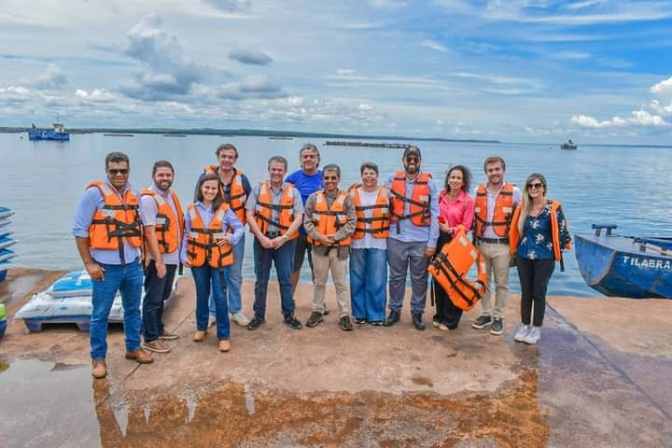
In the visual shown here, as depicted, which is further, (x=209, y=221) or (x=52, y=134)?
(x=52, y=134)

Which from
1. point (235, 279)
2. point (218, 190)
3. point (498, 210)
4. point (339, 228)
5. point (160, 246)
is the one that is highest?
point (218, 190)

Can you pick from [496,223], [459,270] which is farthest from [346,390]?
[496,223]

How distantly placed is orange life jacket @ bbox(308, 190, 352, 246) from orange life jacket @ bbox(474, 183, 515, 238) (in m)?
1.33

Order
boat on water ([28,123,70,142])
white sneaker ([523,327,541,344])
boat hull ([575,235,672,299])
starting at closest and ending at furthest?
white sneaker ([523,327,541,344]) → boat hull ([575,235,672,299]) → boat on water ([28,123,70,142])

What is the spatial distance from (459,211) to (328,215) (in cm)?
130

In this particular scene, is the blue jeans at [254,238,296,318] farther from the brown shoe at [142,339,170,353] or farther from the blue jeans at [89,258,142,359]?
the blue jeans at [89,258,142,359]

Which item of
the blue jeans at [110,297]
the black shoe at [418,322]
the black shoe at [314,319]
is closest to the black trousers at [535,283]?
the black shoe at [418,322]

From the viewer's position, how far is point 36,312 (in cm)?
451

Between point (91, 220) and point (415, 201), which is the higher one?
point (415, 201)

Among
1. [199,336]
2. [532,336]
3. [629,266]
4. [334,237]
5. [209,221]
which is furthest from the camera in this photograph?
[629,266]

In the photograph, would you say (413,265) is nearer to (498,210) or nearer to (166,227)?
(498,210)

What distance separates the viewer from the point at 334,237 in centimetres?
471

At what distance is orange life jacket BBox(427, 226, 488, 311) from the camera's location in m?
4.66

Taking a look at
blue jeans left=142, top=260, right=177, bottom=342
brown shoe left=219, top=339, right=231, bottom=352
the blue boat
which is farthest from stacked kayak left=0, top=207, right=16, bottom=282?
the blue boat
